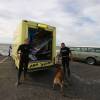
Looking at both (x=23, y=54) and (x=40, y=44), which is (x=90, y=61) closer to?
(x=40, y=44)

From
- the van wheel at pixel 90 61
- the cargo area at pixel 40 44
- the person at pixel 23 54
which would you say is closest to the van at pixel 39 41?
the cargo area at pixel 40 44

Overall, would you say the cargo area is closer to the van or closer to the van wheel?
the van

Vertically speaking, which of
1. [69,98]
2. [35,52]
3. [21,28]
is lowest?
[69,98]

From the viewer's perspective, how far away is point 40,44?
44.2ft

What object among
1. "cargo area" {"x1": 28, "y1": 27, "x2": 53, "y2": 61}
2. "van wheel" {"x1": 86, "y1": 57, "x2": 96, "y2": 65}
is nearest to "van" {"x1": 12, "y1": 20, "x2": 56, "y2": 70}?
"cargo area" {"x1": 28, "y1": 27, "x2": 53, "y2": 61}

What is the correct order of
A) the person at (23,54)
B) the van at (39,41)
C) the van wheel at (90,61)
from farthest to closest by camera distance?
the van wheel at (90,61), the van at (39,41), the person at (23,54)

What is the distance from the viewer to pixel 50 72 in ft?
48.5

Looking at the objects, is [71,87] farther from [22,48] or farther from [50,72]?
[50,72]

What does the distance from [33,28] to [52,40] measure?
1521 millimetres

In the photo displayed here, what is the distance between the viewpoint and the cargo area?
42.7 ft

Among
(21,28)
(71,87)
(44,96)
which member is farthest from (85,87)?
(21,28)

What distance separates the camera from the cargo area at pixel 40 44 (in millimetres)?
13000

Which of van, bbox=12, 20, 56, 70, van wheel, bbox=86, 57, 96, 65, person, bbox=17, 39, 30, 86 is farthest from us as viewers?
van wheel, bbox=86, 57, 96, 65

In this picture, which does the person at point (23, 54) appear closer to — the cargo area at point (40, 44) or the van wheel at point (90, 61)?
the cargo area at point (40, 44)
